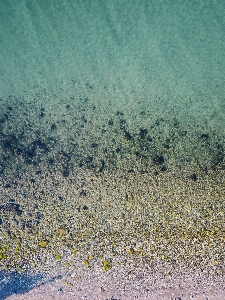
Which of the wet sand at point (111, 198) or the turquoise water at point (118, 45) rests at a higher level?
the turquoise water at point (118, 45)

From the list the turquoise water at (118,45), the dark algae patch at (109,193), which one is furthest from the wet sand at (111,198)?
the turquoise water at (118,45)

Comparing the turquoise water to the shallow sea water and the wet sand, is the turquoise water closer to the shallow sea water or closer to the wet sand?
the shallow sea water

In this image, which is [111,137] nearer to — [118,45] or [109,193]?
[109,193]

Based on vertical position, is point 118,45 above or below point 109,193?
above

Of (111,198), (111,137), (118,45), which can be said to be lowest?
(111,198)

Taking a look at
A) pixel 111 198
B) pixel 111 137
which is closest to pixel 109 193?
pixel 111 198

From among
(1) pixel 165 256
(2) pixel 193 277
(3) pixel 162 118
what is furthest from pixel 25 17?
(2) pixel 193 277

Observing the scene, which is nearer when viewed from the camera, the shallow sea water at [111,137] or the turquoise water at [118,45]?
the shallow sea water at [111,137]

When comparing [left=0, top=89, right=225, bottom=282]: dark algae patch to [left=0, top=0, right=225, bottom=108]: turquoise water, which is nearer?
[left=0, top=89, right=225, bottom=282]: dark algae patch

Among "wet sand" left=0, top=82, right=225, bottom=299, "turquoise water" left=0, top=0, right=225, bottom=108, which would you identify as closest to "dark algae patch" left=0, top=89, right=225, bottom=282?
"wet sand" left=0, top=82, right=225, bottom=299

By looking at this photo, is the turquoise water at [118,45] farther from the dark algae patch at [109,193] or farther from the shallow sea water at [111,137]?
the dark algae patch at [109,193]
